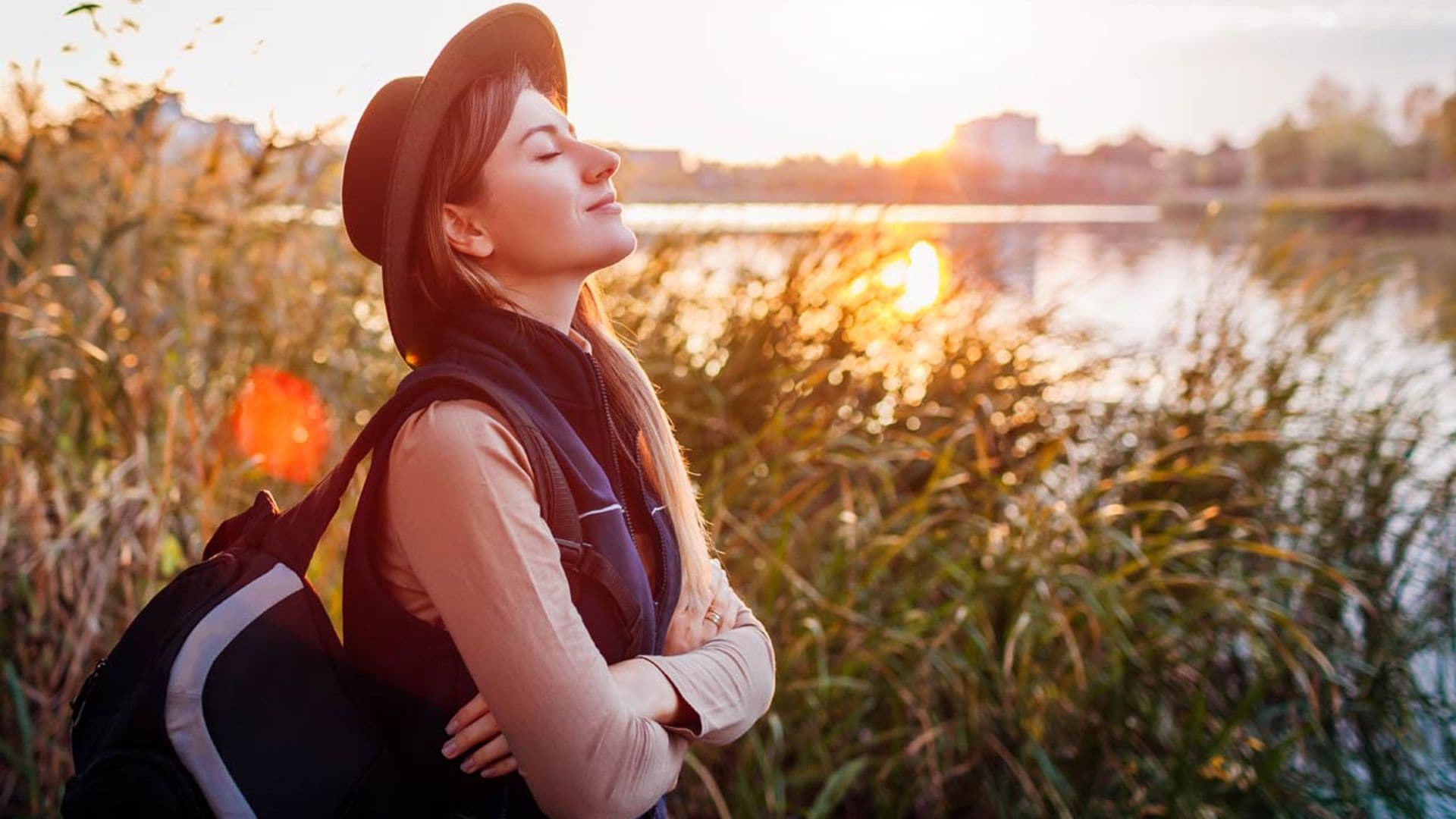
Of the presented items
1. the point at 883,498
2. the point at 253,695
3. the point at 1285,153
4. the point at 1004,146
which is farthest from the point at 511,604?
the point at 1285,153

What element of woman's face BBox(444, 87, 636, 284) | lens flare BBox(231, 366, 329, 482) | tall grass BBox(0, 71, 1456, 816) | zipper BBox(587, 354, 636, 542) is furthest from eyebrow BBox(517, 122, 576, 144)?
lens flare BBox(231, 366, 329, 482)

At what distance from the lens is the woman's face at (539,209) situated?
1.31 meters

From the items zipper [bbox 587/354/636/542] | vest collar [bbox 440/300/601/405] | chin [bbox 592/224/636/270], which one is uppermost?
chin [bbox 592/224/636/270]

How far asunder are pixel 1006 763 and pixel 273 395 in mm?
2235

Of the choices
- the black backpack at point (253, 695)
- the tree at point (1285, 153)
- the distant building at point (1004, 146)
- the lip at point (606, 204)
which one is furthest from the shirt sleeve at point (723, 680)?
the tree at point (1285, 153)

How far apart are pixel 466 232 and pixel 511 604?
45 centimetres

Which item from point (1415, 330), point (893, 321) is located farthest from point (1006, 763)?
point (1415, 330)

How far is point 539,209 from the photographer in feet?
4.29

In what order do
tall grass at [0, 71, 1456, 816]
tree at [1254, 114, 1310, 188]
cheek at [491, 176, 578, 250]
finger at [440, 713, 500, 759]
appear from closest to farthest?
finger at [440, 713, 500, 759], cheek at [491, 176, 578, 250], tall grass at [0, 71, 1456, 816], tree at [1254, 114, 1310, 188]

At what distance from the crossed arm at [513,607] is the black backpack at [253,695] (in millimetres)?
47

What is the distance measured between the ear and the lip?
0.40 feet

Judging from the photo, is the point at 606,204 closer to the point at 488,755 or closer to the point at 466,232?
the point at 466,232

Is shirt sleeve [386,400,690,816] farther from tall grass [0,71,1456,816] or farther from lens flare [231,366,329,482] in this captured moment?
lens flare [231,366,329,482]

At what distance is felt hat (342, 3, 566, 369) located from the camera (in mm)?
1252
